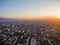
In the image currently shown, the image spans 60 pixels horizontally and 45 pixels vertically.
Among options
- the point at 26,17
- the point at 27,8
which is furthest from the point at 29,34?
the point at 27,8

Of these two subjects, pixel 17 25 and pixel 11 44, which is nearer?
pixel 11 44

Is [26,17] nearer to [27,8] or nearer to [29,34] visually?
[27,8]

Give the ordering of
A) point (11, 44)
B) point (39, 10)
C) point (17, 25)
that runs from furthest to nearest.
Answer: point (17, 25) < point (39, 10) < point (11, 44)

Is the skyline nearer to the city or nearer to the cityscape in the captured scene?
the cityscape

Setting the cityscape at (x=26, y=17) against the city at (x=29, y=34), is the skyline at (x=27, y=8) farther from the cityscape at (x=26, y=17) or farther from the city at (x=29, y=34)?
the city at (x=29, y=34)

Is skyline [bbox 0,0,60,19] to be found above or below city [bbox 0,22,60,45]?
above

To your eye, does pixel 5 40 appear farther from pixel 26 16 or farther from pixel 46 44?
pixel 46 44

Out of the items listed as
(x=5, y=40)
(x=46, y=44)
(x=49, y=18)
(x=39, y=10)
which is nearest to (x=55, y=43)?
(x=46, y=44)

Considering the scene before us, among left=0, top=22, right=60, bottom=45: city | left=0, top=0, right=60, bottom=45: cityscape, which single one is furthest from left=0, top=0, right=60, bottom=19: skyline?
left=0, top=22, right=60, bottom=45: city
